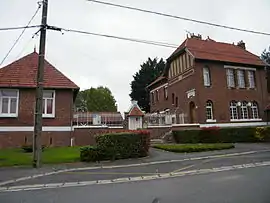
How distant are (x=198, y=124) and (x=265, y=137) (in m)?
6.38

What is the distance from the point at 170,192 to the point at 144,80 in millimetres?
50040

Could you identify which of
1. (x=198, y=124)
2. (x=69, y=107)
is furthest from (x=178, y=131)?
(x=69, y=107)

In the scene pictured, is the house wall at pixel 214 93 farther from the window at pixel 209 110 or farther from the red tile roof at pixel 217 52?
the red tile roof at pixel 217 52

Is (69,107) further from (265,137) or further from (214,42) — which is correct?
(214,42)

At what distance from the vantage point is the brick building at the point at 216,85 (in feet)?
102

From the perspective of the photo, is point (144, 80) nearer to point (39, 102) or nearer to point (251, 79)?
Answer: point (251, 79)

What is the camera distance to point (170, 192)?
25.8 ft

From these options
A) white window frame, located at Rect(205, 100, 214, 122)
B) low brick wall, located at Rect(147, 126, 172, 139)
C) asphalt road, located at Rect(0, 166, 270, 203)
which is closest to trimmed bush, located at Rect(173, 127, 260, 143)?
low brick wall, located at Rect(147, 126, 172, 139)

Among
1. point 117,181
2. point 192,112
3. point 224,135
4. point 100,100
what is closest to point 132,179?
point 117,181

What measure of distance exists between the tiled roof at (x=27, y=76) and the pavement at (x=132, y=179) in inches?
441

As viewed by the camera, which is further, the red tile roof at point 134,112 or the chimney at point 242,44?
the chimney at point 242,44

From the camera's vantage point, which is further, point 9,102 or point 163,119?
point 163,119

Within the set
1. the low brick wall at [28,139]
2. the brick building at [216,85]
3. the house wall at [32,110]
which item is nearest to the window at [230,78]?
the brick building at [216,85]

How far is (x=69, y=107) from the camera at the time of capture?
78.7ft
